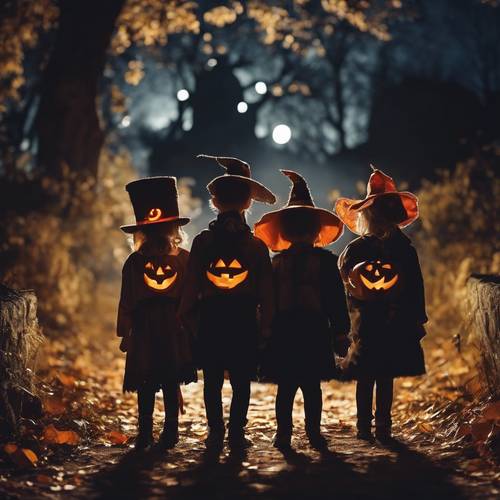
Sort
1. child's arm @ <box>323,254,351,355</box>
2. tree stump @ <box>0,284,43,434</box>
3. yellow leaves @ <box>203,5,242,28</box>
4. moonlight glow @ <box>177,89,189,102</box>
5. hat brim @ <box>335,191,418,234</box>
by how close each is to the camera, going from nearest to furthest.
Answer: tree stump @ <box>0,284,43,434</box>
child's arm @ <box>323,254,351,355</box>
hat brim @ <box>335,191,418,234</box>
yellow leaves @ <box>203,5,242,28</box>
moonlight glow @ <box>177,89,189,102</box>

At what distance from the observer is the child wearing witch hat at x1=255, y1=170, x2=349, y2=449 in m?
5.47

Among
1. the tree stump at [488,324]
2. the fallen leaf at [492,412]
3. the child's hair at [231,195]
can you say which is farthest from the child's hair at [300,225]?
the fallen leaf at [492,412]

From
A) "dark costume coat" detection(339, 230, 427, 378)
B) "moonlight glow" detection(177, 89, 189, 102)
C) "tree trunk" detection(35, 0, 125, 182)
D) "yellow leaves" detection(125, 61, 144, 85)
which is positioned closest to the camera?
"dark costume coat" detection(339, 230, 427, 378)

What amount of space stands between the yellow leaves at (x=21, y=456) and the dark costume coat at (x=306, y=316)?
1.69 m

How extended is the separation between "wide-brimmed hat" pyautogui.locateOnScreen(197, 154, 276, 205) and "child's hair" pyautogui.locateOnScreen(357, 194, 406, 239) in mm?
828

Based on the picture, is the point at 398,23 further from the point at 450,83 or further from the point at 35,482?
the point at 35,482

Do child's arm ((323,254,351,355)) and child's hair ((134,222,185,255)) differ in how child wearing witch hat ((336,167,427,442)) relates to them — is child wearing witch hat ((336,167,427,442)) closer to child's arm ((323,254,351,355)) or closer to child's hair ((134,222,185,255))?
child's arm ((323,254,351,355))

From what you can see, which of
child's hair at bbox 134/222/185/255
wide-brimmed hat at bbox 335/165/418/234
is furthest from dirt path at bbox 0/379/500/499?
wide-brimmed hat at bbox 335/165/418/234

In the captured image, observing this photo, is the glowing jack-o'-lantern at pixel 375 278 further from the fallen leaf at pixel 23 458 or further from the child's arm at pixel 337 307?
the fallen leaf at pixel 23 458

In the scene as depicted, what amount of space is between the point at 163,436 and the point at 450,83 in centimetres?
2664

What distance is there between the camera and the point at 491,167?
39.5 feet

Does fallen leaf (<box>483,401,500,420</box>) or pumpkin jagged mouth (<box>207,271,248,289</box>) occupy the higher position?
pumpkin jagged mouth (<box>207,271,248,289</box>)

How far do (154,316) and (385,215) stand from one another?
1.98 m

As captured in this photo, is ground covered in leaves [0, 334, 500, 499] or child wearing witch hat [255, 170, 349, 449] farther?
child wearing witch hat [255, 170, 349, 449]
